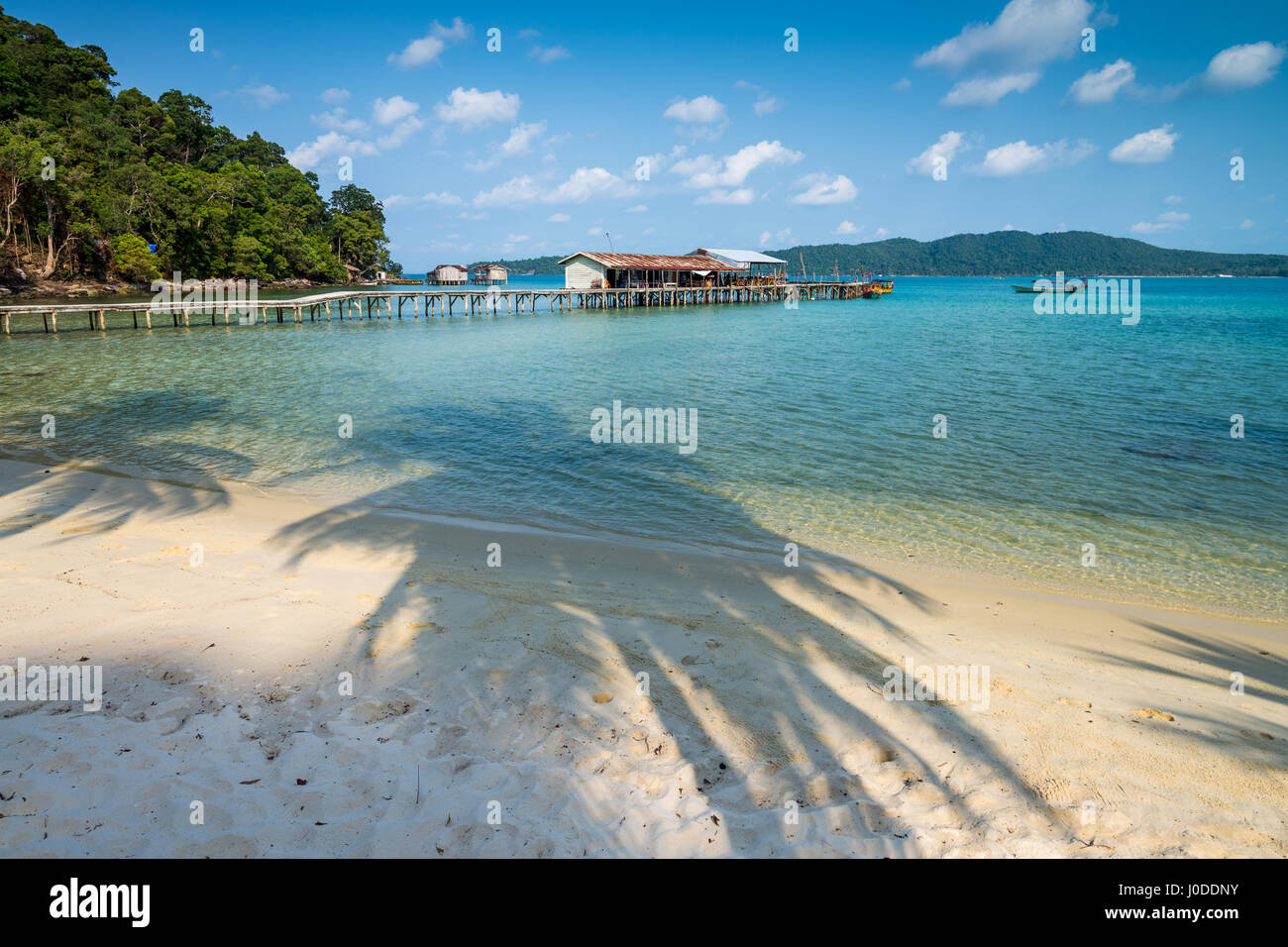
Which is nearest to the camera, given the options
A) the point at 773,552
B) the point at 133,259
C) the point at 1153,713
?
the point at 1153,713

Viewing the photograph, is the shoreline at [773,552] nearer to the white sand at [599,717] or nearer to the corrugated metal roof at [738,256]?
the white sand at [599,717]

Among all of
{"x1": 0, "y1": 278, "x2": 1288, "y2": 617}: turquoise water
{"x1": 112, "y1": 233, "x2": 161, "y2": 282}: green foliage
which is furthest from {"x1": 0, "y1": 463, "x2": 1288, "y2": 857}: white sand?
{"x1": 112, "y1": 233, "x2": 161, "y2": 282}: green foliage

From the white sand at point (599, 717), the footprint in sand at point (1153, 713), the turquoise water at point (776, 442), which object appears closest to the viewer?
the white sand at point (599, 717)

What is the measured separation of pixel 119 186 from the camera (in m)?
58.8

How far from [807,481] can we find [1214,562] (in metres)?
5.85

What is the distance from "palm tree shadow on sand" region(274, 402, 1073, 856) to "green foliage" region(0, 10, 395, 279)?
203 ft

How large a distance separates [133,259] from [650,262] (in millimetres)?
46145

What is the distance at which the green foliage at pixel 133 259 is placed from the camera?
57.8 meters

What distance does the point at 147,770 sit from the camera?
11.4 feet

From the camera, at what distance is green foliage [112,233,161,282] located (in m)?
57.8

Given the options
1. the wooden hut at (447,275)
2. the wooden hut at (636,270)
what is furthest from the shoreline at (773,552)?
the wooden hut at (447,275)

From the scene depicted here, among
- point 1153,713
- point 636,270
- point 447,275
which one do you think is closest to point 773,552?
point 1153,713

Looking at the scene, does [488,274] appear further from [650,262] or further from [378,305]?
[378,305]

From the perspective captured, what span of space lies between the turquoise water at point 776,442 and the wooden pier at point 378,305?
6245 mm
